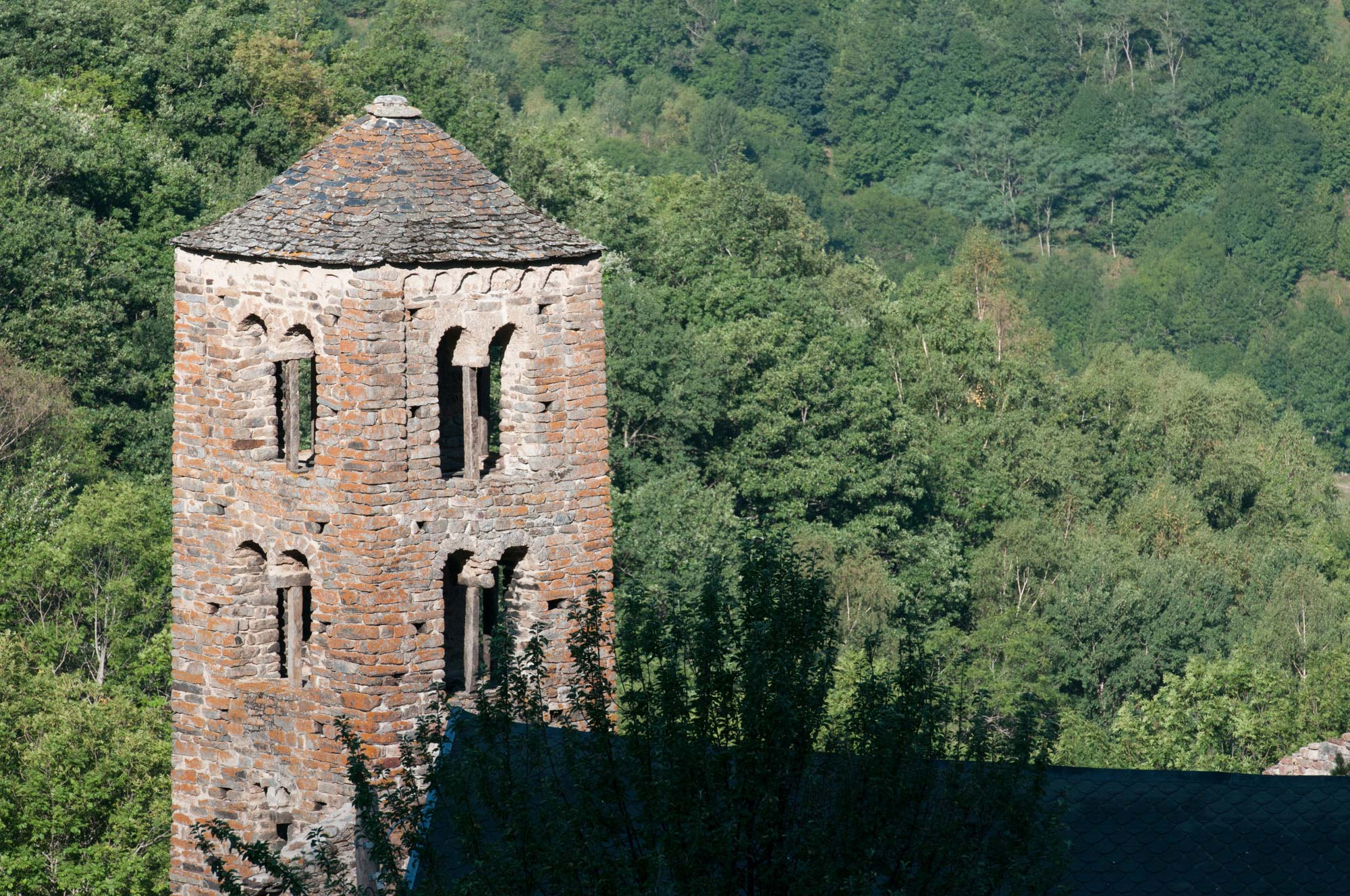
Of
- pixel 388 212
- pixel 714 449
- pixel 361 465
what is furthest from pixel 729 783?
pixel 714 449

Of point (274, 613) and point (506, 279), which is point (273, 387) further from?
point (506, 279)

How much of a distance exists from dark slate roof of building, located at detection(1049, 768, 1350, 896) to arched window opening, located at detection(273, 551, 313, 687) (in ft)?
21.1

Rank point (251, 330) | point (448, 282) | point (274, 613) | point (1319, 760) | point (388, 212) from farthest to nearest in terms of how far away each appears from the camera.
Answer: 1. point (1319, 760)
2. point (274, 613)
3. point (251, 330)
4. point (388, 212)
5. point (448, 282)

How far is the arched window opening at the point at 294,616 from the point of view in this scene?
18.1m

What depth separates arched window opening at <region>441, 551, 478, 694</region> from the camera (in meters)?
18.3

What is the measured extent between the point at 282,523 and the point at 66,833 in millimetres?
10574

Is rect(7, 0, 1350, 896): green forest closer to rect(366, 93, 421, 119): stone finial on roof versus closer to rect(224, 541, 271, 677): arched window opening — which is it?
rect(224, 541, 271, 677): arched window opening

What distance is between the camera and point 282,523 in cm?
1792

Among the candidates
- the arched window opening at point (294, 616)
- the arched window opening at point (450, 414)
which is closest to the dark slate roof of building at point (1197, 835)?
the arched window opening at point (294, 616)

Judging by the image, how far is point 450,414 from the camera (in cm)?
1955

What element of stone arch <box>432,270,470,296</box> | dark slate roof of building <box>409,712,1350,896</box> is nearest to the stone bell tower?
stone arch <box>432,270,470,296</box>

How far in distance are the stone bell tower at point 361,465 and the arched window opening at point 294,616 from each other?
0.02 meters

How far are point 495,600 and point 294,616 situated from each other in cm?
172

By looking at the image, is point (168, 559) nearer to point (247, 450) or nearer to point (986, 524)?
point (247, 450)
